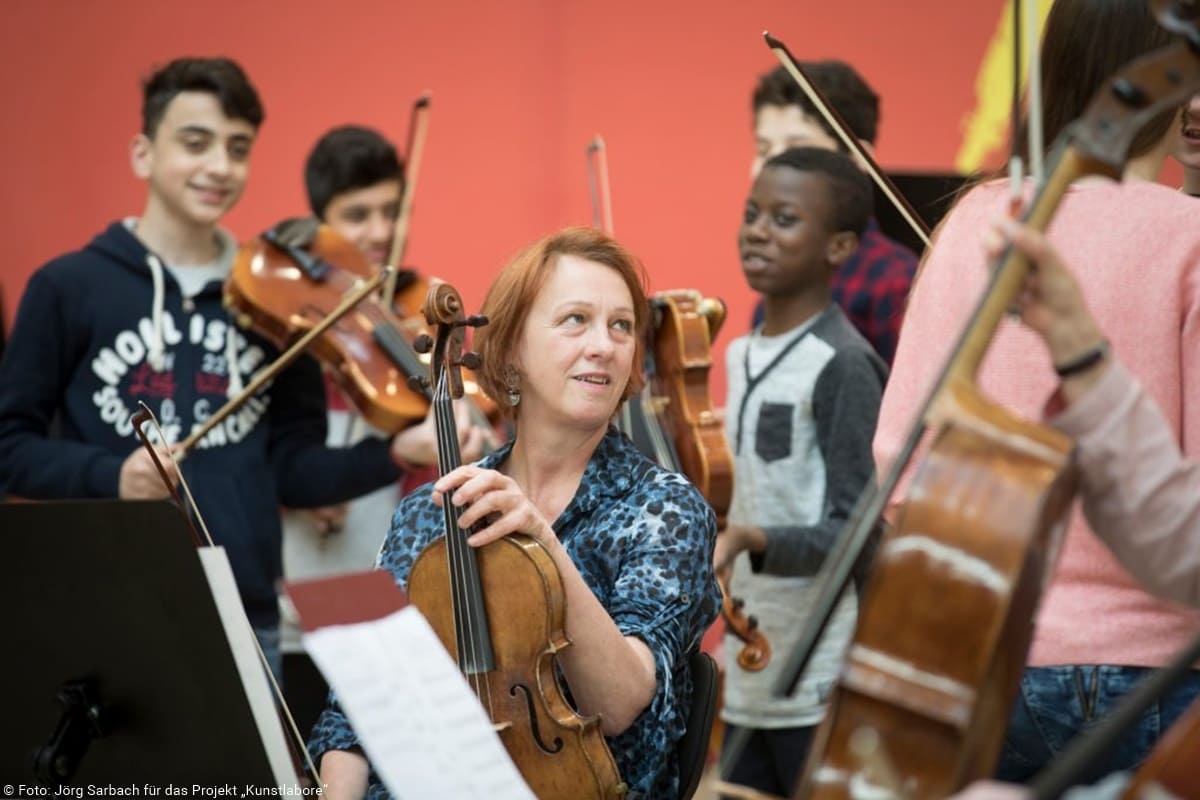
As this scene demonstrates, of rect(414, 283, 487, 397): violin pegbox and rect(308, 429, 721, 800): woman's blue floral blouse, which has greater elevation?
rect(414, 283, 487, 397): violin pegbox

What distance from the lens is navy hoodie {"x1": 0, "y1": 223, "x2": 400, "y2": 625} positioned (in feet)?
8.18

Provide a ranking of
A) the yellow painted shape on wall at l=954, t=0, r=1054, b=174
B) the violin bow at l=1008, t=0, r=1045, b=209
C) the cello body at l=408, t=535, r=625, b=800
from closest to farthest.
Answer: the violin bow at l=1008, t=0, r=1045, b=209
the cello body at l=408, t=535, r=625, b=800
the yellow painted shape on wall at l=954, t=0, r=1054, b=174

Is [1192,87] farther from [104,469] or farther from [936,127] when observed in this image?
[936,127]

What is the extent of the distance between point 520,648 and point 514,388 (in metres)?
0.43

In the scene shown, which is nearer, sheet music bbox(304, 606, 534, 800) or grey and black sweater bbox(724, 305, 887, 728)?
sheet music bbox(304, 606, 534, 800)

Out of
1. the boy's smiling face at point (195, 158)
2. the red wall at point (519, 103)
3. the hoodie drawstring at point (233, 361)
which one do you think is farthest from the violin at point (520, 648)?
the red wall at point (519, 103)

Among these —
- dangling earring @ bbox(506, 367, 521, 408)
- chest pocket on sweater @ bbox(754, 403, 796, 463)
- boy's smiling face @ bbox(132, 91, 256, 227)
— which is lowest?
chest pocket on sweater @ bbox(754, 403, 796, 463)

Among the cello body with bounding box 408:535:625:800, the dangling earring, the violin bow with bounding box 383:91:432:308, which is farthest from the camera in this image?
the violin bow with bounding box 383:91:432:308

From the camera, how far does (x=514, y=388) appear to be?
74.3 inches

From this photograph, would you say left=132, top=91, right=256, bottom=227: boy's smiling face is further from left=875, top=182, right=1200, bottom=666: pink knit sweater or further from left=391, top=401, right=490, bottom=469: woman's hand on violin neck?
left=875, top=182, right=1200, bottom=666: pink knit sweater

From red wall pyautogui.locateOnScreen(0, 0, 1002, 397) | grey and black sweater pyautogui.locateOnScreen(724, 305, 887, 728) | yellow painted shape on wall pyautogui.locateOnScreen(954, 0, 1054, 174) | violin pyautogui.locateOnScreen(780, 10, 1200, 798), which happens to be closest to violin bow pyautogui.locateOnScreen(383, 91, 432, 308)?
red wall pyautogui.locateOnScreen(0, 0, 1002, 397)

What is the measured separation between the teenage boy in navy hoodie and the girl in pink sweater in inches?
58.0

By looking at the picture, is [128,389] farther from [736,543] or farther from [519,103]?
[519,103]

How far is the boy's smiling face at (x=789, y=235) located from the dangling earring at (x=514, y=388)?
31.5 inches
